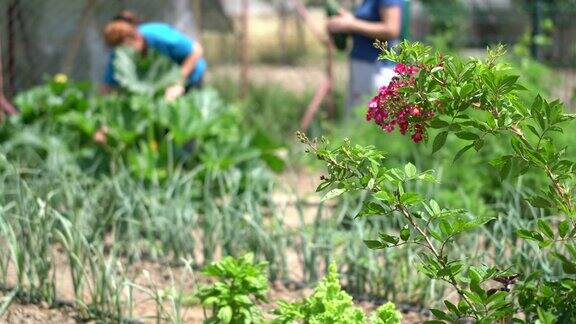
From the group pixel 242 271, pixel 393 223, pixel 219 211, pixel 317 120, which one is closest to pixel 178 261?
pixel 219 211

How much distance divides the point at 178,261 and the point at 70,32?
201 inches

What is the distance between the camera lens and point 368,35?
607 cm

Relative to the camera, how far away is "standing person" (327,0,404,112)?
598 centimetres

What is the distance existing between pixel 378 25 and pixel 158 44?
1.51 m

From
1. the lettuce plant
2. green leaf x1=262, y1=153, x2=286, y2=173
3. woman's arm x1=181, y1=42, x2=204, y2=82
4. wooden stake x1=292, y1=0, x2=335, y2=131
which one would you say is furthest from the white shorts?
the lettuce plant

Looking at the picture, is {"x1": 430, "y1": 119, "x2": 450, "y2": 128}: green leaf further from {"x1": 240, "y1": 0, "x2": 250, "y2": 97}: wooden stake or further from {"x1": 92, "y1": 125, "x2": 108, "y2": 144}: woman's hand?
{"x1": 240, "y1": 0, "x2": 250, "y2": 97}: wooden stake

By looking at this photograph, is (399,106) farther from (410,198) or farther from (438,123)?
(410,198)

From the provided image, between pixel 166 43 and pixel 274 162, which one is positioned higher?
pixel 166 43

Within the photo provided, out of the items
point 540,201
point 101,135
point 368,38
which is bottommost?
point 101,135

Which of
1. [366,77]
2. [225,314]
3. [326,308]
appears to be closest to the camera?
[326,308]

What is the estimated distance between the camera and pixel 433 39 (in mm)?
8344

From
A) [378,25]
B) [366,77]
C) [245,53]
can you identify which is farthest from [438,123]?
[245,53]

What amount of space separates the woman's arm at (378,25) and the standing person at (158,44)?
1047 mm

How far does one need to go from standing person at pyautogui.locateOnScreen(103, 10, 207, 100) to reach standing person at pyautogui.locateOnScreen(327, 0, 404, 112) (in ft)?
3.16
